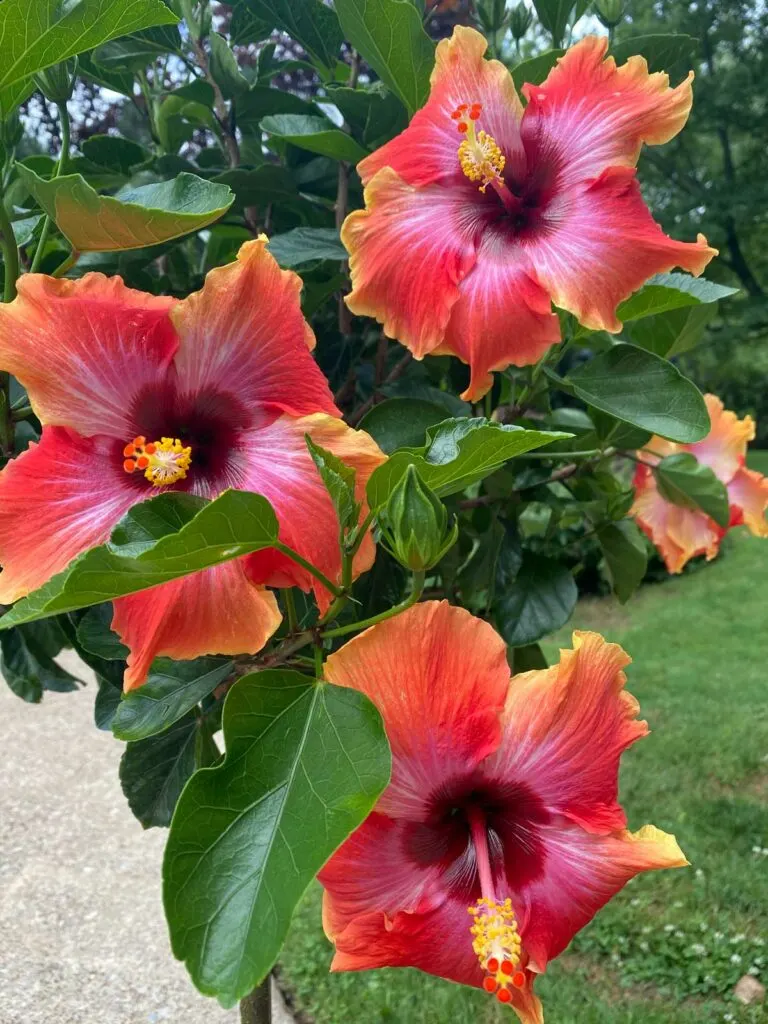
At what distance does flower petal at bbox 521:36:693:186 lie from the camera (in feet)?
2.43

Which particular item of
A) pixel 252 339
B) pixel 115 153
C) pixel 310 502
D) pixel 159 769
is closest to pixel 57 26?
pixel 252 339

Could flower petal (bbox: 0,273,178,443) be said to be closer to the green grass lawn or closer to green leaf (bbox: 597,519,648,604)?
green leaf (bbox: 597,519,648,604)

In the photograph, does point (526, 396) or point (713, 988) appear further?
point (713, 988)

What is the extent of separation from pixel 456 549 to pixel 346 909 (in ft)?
1.74

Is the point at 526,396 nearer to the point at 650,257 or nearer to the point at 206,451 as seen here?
the point at 650,257

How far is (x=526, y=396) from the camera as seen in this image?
0.89m

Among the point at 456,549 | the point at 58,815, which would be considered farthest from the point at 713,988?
the point at 58,815

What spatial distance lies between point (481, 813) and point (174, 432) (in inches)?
15.2

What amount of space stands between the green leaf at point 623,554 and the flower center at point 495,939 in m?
0.65

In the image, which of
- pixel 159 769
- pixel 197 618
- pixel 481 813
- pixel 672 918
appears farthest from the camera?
pixel 672 918

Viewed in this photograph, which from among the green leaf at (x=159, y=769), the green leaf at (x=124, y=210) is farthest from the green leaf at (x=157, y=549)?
the green leaf at (x=159, y=769)

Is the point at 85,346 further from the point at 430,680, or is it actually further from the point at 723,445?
the point at 723,445

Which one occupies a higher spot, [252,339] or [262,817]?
[252,339]

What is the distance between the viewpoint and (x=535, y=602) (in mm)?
Answer: 1065
